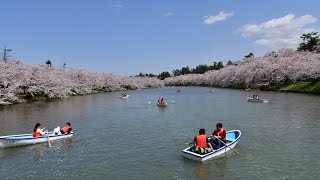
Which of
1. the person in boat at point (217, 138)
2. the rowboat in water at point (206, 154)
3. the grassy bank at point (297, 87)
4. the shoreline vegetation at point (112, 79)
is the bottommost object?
the rowboat in water at point (206, 154)

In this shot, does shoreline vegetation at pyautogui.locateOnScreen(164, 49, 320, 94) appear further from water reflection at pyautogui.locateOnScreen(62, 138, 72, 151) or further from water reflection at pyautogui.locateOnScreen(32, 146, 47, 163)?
water reflection at pyautogui.locateOnScreen(32, 146, 47, 163)

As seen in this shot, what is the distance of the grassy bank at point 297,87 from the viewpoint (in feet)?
194

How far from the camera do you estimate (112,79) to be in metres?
109

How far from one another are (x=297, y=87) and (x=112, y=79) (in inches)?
2342

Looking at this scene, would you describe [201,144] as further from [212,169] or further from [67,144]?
[67,144]

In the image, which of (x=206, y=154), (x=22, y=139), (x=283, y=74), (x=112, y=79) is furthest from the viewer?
(x=112, y=79)

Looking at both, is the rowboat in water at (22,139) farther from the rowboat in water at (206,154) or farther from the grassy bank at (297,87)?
the grassy bank at (297,87)

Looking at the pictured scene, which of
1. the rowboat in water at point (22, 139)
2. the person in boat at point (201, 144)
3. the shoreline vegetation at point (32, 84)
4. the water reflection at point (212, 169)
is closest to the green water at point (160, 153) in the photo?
the water reflection at point (212, 169)

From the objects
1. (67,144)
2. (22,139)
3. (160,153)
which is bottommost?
(160,153)

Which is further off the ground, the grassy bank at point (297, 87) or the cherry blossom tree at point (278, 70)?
the cherry blossom tree at point (278, 70)

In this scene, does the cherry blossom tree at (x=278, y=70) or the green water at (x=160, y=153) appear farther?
the cherry blossom tree at (x=278, y=70)

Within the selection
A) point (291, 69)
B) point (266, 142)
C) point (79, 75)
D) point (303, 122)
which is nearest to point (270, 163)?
point (266, 142)

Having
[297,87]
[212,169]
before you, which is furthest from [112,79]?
[212,169]

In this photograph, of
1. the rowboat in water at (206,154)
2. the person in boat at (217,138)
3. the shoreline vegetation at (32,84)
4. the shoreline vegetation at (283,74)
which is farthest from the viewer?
the shoreline vegetation at (283,74)
